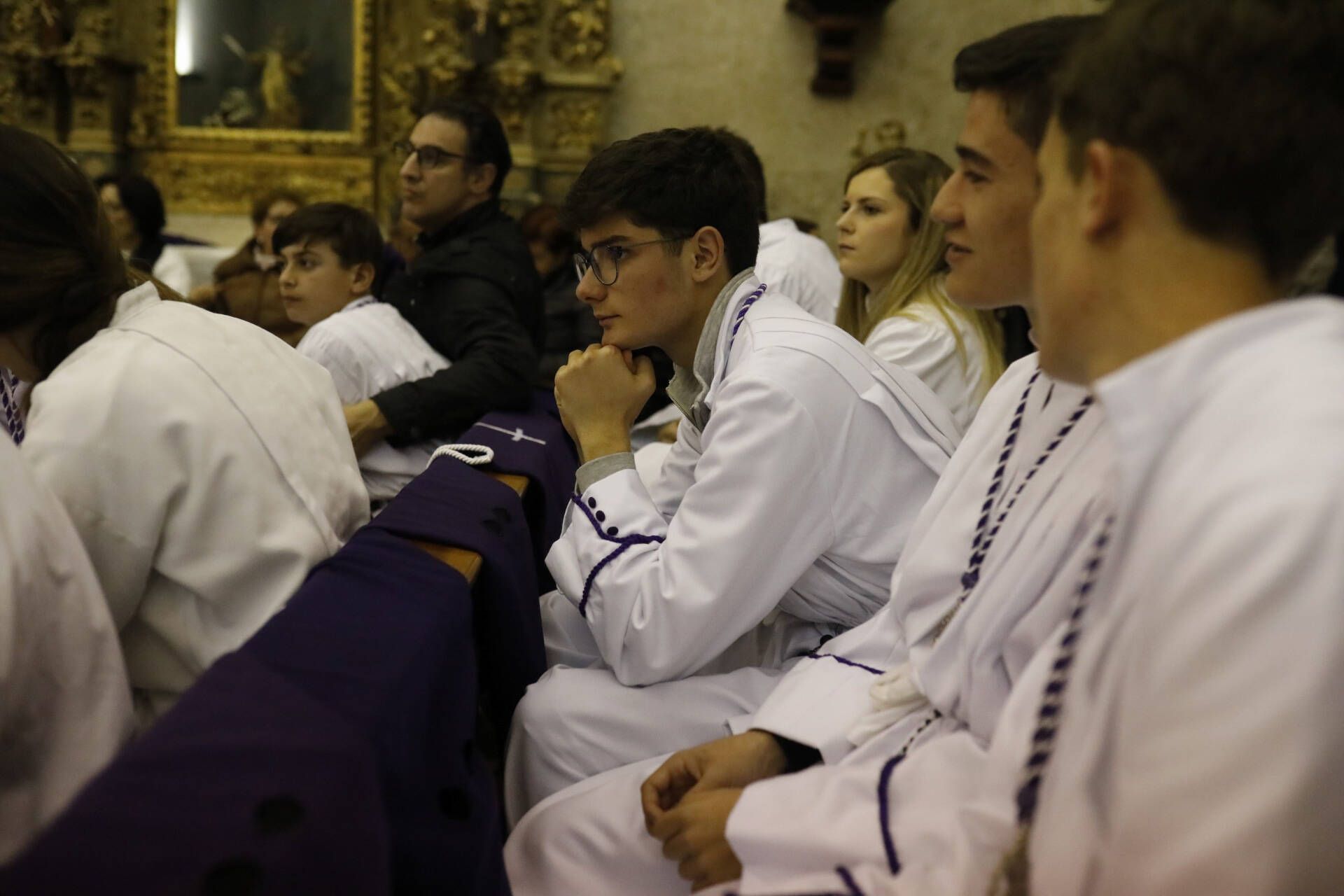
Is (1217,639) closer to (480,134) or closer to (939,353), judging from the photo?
(939,353)

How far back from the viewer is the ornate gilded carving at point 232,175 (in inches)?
335

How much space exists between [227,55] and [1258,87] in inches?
350

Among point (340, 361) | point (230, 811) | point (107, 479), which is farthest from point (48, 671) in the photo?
point (340, 361)

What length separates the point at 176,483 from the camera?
1707mm

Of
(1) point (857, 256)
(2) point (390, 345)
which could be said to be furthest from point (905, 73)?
(2) point (390, 345)

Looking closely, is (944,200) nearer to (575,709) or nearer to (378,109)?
(575,709)

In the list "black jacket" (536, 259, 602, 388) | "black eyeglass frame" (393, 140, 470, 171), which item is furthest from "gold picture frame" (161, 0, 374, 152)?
"black eyeglass frame" (393, 140, 470, 171)

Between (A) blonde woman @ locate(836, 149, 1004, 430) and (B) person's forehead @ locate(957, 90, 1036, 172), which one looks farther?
(A) blonde woman @ locate(836, 149, 1004, 430)

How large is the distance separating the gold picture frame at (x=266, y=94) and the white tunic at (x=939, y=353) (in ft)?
20.0

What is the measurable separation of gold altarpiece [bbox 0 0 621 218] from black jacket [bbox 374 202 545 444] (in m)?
3.96

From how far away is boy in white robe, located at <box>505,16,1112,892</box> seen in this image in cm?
135

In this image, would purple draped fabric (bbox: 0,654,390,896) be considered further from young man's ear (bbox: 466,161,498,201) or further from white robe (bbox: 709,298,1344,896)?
young man's ear (bbox: 466,161,498,201)

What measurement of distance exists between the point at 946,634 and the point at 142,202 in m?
6.67

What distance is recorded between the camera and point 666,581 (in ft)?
6.15
